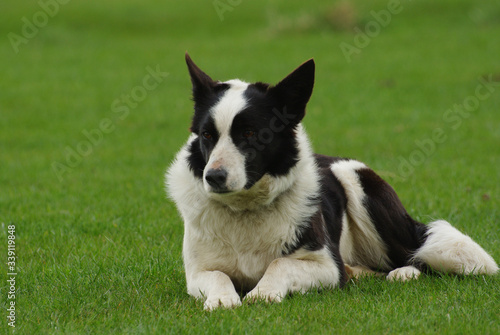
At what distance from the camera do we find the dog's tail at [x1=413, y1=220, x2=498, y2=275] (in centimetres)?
521

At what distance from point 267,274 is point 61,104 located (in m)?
12.6

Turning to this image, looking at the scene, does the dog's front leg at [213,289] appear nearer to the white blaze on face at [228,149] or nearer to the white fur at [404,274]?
the white blaze on face at [228,149]

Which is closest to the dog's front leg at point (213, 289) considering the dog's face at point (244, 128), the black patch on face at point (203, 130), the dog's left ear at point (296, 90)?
the dog's face at point (244, 128)

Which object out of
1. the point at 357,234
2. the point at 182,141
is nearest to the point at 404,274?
the point at 357,234

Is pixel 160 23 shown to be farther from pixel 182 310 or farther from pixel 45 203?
pixel 182 310

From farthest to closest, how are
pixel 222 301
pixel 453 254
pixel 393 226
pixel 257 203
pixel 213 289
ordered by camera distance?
pixel 393 226, pixel 453 254, pixel 257 203, pixel 213 289, pixel 222 301

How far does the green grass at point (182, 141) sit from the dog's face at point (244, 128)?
884 mm

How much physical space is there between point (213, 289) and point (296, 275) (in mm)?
579

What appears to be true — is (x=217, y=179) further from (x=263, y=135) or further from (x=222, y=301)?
(x=222, y=301)

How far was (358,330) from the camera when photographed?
13.1 feet

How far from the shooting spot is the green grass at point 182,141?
4426 mm

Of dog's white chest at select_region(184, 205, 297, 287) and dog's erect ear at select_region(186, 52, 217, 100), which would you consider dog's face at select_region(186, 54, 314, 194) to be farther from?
dog's white chest at select_region(184, 205, 297, 287)

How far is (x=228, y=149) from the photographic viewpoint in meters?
4.55

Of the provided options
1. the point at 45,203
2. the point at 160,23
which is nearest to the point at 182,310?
the point at 45,203
